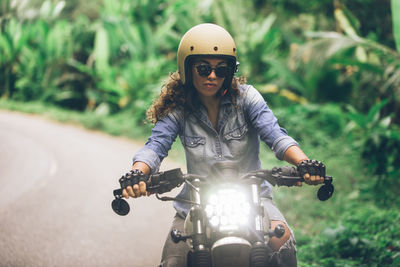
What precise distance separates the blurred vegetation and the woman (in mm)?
1858

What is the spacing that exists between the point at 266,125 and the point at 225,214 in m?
0.83

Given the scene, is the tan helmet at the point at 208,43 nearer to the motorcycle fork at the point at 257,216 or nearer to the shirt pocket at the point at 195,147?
the shirt pocket at the point at 195,147

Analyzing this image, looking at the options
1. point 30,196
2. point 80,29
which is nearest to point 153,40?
point 80,29

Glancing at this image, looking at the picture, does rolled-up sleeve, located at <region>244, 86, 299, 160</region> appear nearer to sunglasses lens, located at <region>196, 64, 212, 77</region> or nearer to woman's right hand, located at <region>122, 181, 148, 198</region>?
sunglasses lens, located at <region>196, 64, 212, 77</region>

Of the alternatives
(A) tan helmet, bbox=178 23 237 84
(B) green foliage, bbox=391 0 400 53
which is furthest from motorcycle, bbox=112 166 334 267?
(B) green foliage, bbox=391 0 400 53

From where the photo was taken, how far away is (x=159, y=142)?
2416 mm

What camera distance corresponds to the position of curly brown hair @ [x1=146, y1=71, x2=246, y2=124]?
8.34 ft

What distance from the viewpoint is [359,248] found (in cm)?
392

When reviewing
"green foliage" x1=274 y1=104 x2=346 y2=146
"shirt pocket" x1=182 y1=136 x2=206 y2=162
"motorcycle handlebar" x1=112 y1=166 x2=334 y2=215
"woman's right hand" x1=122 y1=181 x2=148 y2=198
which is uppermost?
"green foliage" x1=274 y1=104 x2=346 y2=146

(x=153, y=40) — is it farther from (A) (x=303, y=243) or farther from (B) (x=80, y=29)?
(A) (x=303, y=243)

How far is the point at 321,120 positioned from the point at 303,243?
4.78 metres

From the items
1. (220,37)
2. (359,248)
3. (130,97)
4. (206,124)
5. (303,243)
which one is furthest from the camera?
(130,97)

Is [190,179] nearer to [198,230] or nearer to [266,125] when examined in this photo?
[198,230]

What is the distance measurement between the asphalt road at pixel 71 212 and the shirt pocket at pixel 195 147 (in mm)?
2064
